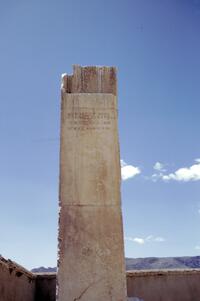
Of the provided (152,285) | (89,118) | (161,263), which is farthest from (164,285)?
(161,263)

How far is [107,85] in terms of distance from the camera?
6.64 m

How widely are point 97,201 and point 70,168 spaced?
2.02ft

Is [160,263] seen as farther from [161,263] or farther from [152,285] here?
[152,285]

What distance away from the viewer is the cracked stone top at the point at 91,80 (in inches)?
259

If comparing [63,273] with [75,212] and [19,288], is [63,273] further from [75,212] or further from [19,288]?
[19,288]

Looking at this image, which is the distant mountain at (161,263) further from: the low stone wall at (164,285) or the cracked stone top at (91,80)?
the cracked stone top at (91,80)

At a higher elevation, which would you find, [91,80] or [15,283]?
[91,80]

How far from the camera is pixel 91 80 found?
6.65 m

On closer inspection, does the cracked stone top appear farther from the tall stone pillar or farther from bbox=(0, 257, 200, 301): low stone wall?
bbox=(0, 257, 200, 301): low stone wall

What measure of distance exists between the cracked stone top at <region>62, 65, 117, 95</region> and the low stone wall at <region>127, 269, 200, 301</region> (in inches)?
260

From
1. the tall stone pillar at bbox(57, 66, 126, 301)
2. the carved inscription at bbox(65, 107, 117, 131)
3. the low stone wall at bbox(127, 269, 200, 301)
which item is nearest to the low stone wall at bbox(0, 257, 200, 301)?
the low stone wall at bbox(127, 269, 200, 301)

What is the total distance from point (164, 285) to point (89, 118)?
719 cm

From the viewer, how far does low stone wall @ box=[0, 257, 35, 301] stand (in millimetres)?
8438

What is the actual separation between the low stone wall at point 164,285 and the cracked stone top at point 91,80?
21.7ft
